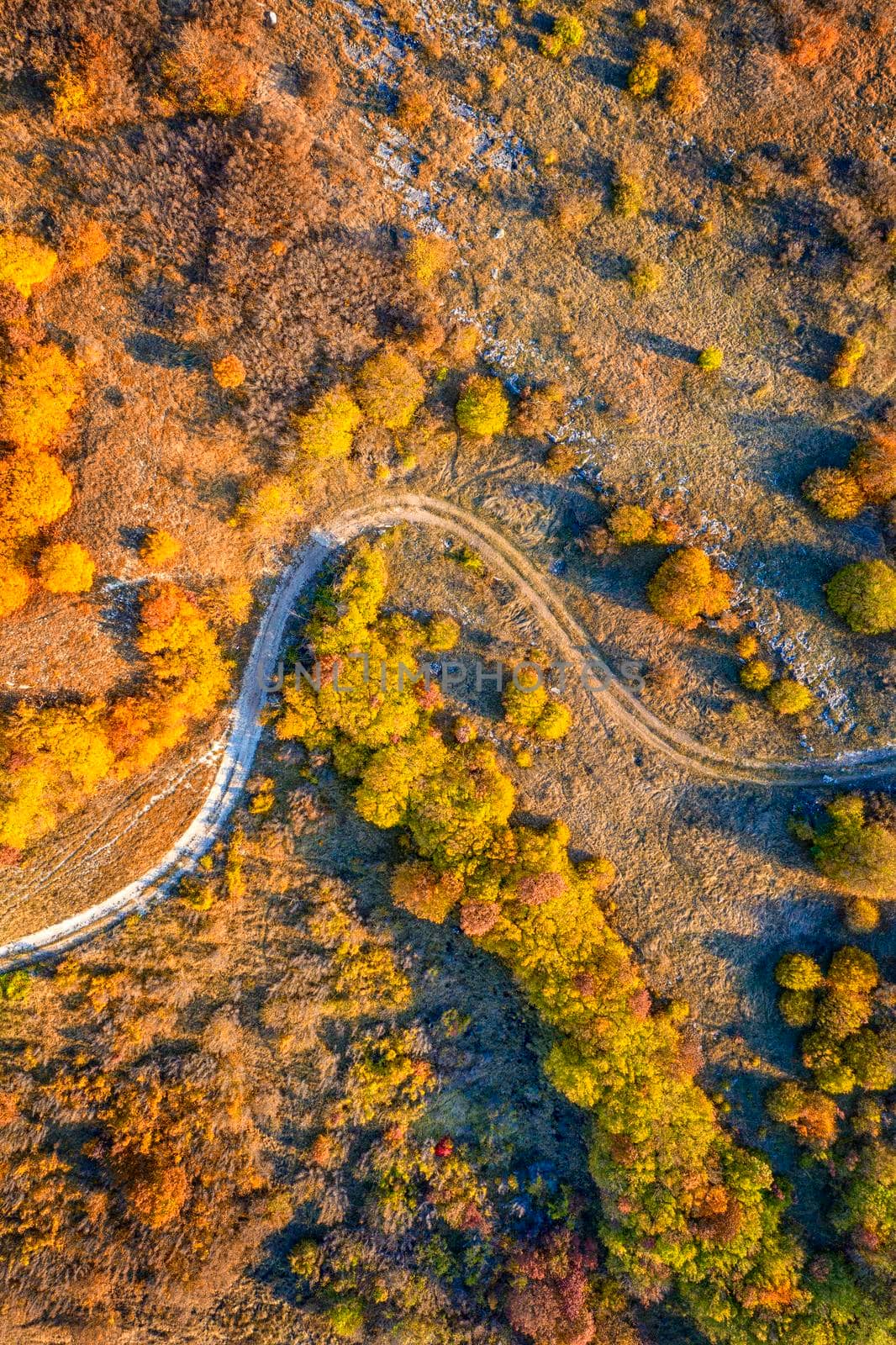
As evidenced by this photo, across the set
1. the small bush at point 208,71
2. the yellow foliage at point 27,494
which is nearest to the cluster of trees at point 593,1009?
the yellow foliage at point 27,494

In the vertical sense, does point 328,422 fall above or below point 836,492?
below

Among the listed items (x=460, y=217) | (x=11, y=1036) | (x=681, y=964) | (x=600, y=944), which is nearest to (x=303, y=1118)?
(x=11, y=1036)

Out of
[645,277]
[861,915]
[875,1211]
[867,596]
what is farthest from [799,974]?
[645,277]

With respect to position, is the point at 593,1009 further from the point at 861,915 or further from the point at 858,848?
the point at 858,848

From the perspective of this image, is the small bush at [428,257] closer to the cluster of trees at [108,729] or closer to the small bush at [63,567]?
the cluster of trees at [108,729]

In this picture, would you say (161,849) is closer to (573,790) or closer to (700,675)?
(573,790)

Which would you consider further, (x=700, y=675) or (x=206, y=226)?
(x=700, y=675)
